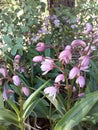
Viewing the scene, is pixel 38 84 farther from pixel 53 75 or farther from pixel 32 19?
pixel 32 19

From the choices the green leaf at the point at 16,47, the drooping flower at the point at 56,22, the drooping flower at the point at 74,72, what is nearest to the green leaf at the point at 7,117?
the drooping flower at the point at 74,72

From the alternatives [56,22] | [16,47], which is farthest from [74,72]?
[56,22]

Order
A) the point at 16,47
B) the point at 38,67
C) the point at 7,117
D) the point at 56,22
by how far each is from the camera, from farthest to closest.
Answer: the point at 56,22 → the point at 38,67 → the point at 16,47 → the point at 7,117

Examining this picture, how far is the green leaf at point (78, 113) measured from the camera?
4.03 ft

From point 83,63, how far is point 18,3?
43.9 inches

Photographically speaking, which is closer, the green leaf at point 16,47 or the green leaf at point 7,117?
the green leaf at point 7,117

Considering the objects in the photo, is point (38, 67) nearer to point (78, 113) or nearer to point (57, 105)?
point (57, 105)

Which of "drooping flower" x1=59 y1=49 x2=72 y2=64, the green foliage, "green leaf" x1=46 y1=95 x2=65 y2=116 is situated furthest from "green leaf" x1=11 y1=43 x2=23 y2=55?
"drooping flower" x1=59 y1=49 x2=72 y2=64

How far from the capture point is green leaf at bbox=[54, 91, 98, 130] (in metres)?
1.23

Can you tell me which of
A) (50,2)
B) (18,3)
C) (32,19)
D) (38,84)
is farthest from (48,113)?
(50,2)

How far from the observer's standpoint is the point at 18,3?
6.96 feet

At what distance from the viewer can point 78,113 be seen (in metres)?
1.24

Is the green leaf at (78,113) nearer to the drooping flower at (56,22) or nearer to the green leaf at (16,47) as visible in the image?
the green leaf at (16,47)

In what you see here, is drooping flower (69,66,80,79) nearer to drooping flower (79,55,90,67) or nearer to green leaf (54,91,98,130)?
drooping flower (79,55,90,67)
